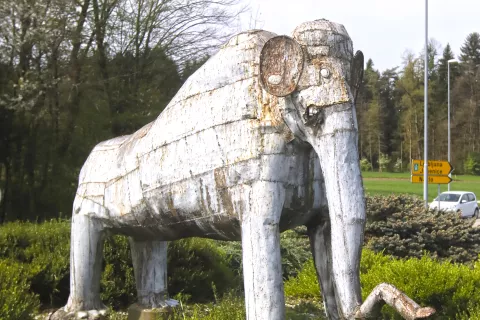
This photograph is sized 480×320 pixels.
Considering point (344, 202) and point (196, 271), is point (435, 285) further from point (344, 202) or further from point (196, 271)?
point (344, 202)

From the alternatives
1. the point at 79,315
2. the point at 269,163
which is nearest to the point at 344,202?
the point at 269,163

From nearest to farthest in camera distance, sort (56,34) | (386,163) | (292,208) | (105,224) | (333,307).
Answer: (292,208) < (333,307) < (105,224) < (56,34) < (386,163)

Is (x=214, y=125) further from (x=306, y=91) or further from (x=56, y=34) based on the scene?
(x=56, y=34)

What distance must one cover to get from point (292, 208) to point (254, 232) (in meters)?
0.25

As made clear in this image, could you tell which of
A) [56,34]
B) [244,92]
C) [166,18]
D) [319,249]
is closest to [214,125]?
[244,92]

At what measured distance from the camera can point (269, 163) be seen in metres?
2.87

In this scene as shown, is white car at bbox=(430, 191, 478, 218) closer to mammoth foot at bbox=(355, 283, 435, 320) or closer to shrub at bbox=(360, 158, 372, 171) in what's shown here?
→ mammoth foot at bbox=(355, 283, 435, 320)

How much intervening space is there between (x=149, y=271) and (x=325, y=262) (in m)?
1.75

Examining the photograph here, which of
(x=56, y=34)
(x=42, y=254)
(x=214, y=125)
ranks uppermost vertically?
(x=56, y=34)

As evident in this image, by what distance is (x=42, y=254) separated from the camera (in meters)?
6.82

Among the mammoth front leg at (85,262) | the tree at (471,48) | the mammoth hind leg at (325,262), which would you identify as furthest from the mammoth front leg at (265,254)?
the tree at (471,48)

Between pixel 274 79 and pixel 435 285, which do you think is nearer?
pixel 274 79

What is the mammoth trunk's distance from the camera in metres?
2.62

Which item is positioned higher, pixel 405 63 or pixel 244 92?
pixel 405 63
